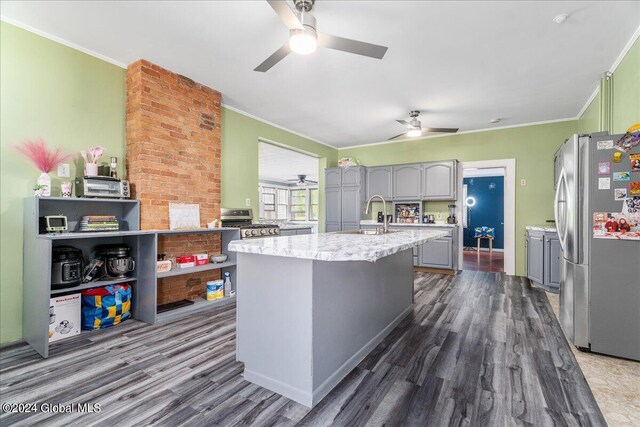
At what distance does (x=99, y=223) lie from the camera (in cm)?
281

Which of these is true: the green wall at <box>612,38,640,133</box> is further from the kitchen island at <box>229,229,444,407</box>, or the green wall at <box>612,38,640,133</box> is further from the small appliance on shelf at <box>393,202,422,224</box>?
the small appliance on shelf at <box>393,202,422,224</box>

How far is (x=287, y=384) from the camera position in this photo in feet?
5.90

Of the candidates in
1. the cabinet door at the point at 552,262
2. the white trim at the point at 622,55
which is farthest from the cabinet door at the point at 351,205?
the white trim at the point at 622,55

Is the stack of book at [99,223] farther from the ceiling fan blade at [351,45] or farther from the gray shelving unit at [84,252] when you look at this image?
the ceiling fan blade at [351,45]

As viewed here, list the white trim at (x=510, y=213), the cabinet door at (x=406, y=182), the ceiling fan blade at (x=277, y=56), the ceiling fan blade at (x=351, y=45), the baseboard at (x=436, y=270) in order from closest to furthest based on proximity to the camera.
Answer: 1. the ceiling fan blade at (x=351, y=45)
2. the ceiling fan blade at (x=277, y=56)
3. the white trim at (x=510, y=213)
4. the baseboard at (x=436, y=270)
5. the cabinet door at (x=406, y=182)

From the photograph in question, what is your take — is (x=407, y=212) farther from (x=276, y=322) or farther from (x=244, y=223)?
(x=276, y=322)

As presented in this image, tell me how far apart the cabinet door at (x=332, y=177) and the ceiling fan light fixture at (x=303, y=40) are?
4648 mm

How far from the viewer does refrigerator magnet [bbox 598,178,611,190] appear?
2311mm

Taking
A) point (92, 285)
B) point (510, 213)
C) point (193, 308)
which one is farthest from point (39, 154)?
point (510, 213)

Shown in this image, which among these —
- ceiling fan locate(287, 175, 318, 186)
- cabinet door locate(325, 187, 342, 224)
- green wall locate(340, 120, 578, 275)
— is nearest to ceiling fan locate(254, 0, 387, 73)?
green wall locate(340, 120, 578, 275)

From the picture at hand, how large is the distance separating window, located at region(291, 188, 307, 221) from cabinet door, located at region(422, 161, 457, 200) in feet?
20.2

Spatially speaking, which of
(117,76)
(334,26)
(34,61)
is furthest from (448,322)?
(34,61)

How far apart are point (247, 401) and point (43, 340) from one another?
1812mm

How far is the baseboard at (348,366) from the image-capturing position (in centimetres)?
176
